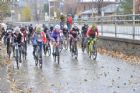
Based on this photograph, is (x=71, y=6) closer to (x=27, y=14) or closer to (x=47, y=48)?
(x=27, y=14)

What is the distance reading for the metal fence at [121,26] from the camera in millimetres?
27281

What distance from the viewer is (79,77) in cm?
1881

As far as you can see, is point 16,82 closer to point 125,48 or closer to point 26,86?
point 26,86

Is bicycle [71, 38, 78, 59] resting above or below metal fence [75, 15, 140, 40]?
below

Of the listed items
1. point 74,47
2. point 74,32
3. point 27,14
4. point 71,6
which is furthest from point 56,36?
point 27,14

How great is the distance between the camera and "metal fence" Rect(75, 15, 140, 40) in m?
27.3

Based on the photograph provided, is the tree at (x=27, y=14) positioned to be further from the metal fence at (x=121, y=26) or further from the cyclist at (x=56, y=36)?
the cyclist at (x=56, y=36)

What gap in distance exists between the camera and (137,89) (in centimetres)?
1506

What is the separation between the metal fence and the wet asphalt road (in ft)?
9.00

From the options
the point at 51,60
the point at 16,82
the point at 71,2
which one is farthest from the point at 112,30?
the point at 71,2

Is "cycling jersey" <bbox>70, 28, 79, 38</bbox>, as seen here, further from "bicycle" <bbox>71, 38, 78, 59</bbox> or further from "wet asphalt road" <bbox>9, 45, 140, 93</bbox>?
"wet asphalt road" <bbox>9, 45, 140, 93</bbox>

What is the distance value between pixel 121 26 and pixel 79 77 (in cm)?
1279

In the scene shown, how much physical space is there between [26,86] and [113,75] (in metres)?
4.01

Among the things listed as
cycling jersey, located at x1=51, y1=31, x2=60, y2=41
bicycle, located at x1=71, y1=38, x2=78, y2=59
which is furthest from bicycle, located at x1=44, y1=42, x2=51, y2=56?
cycling jersey, located at x1=51, y1=31, x2=60, y2=41
